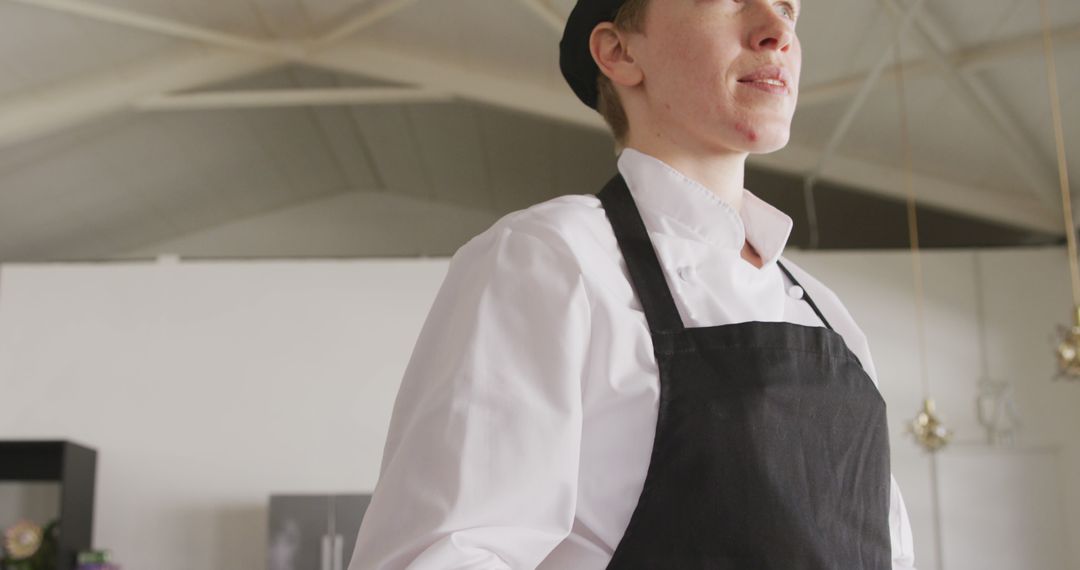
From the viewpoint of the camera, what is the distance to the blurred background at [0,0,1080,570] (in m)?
7.35

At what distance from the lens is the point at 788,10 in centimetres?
113

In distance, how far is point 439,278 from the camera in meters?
8.01

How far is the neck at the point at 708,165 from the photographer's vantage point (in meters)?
1.08

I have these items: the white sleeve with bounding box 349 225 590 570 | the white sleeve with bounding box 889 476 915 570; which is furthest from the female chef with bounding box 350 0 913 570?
the white sleeve with bounding box 889 476 915 570

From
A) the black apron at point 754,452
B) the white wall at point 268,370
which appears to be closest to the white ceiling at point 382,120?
the white wall at point 268,370

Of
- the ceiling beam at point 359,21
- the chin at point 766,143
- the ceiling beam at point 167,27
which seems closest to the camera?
the chin at point 766,143

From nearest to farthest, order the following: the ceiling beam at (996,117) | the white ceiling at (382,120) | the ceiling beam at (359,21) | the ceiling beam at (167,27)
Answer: the ceiling beam at (996,117)
the white ceiling at (382,120)
the ceiling beam at (167,27)
the ceiling beam at (359,21)

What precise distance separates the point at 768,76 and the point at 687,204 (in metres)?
0.13

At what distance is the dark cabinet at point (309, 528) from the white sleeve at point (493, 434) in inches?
250

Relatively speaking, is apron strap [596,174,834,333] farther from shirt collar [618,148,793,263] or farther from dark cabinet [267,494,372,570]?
dark cabinet [267,494,372,570]

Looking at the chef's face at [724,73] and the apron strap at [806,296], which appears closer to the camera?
the chef's face at [724,73]

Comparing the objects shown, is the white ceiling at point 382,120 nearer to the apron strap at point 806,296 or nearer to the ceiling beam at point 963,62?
the ceiling beam at point 963,62

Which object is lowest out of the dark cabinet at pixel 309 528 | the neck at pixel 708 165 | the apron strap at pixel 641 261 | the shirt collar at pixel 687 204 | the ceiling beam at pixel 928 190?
the dark cabinet at pixel 309 528

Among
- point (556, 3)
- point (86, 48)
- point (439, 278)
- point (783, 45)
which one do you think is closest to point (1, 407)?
point (86, 48)
